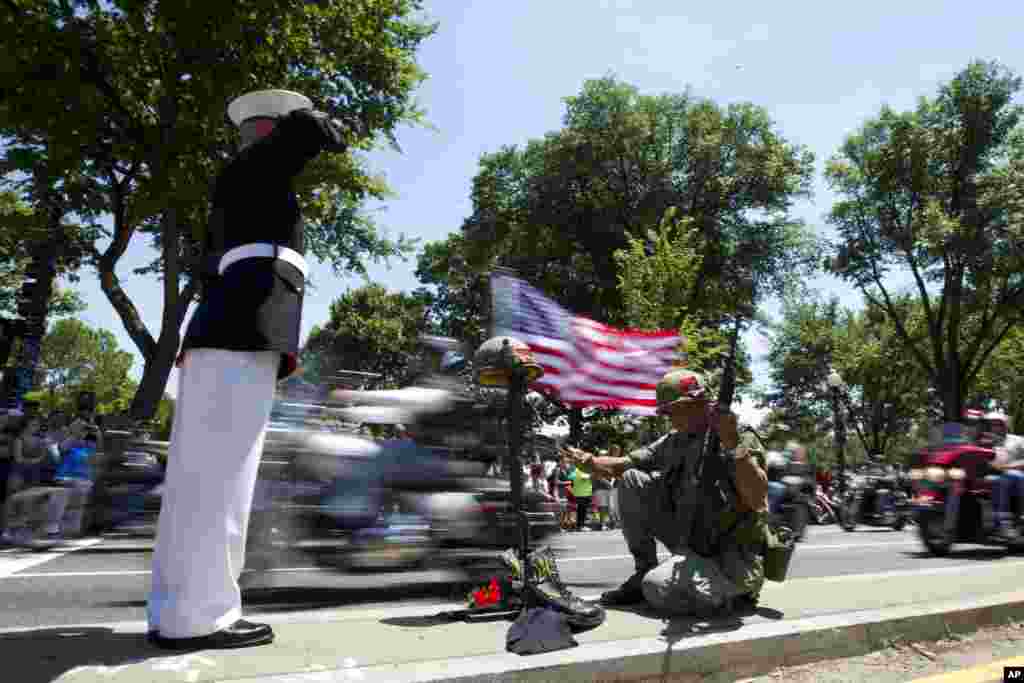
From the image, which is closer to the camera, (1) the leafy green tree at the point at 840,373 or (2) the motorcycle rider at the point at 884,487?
(2) the motorcycle rider at the point at 884,487

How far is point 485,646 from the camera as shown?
326 cm

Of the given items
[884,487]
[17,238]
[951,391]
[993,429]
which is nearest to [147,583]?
[993,429]

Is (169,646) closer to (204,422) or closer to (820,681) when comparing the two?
(204,422)

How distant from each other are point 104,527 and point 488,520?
3.48m

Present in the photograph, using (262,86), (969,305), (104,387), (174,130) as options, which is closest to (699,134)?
(969,305)

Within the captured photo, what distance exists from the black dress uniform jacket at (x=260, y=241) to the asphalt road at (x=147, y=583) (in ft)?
6.73

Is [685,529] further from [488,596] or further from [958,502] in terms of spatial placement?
[958,502]

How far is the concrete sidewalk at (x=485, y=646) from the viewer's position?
9.01ft

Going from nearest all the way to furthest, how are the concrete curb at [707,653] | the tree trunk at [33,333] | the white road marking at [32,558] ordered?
the concrete curb at [707,653], the white road marking at [32,558], the tree trunk at [33,333]

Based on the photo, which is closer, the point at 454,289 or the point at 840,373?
the point at 454,289

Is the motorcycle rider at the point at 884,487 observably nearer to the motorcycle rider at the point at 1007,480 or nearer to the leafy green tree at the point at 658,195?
the motorcycle rider at the point at 1007,480

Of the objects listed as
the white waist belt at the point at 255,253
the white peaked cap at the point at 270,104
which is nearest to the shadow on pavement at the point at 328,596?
the white waist belt at the point at 255,253

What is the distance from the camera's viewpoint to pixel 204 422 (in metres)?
2.92

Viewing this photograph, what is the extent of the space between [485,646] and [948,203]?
3049 centimetres
